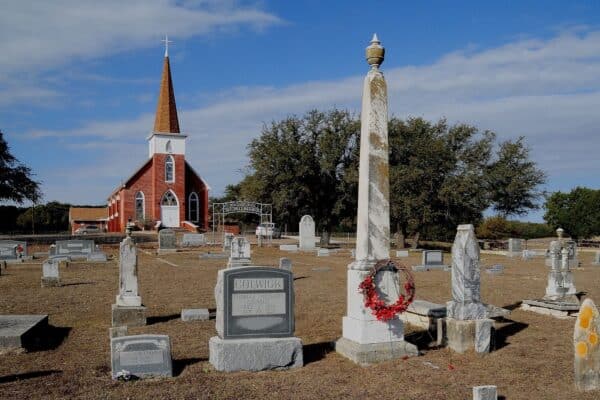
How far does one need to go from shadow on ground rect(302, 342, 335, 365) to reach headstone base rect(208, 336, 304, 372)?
41 centimetres

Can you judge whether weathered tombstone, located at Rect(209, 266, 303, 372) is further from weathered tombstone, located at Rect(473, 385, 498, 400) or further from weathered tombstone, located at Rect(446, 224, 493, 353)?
weathered tombstone, located at Rect(473, 385, 498, 400)

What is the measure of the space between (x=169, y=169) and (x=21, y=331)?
149 ft

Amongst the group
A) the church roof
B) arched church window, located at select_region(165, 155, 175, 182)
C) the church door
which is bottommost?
the church door

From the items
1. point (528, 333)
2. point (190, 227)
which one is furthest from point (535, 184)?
point (528, 333)

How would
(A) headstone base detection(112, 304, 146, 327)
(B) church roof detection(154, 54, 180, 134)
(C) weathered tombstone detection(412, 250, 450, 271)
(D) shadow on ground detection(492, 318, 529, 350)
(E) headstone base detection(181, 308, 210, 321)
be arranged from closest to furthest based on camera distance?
(D) shadow on ground detection(492, 318, 529, 350) < (A) headstone base detection(112, 304, 146, 327) < (E) headstone base detection(181, 308, 210, 321) < (C) weathered tombstone detection(412, 250, 450, 271) < (B) church roof detection(154, 54, 180, 134)

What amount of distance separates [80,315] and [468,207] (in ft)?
109

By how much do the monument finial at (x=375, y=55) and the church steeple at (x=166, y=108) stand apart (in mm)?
46581

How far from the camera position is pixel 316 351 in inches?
355

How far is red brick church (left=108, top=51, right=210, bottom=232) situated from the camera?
52.9 metres

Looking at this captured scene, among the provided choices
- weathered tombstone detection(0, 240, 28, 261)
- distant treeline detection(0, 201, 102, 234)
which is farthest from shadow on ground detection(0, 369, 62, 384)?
distant treeline detection(0, 201, 102, 234)

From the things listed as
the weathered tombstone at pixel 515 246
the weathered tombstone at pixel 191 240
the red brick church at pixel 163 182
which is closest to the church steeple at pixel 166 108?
the red brick church at pixel 163 182

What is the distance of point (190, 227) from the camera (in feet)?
170

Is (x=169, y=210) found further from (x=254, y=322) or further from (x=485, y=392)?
(x=485, y=392)

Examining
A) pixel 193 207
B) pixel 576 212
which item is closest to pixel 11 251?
pixel 193 207
